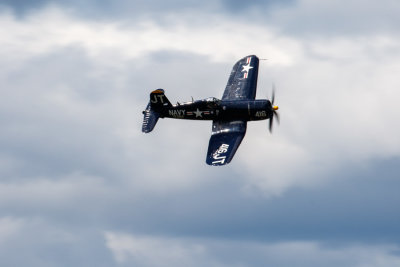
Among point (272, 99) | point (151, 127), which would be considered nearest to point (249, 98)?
point (272, 99)

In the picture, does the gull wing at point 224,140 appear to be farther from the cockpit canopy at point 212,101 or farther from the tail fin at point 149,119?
the tail fin at point 149,119

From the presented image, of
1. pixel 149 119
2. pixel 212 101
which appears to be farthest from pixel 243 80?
pixel 149 119

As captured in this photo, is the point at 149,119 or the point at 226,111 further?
the point at 149,119

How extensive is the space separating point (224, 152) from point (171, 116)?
9454 mm

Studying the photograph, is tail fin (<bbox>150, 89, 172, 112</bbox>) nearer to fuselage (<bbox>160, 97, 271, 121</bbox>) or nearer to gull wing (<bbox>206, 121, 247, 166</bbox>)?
fuselage (<bbox>160, 97, 271, 121</bbox>)

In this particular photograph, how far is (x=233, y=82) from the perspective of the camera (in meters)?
90.6

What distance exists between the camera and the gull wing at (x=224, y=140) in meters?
80.9

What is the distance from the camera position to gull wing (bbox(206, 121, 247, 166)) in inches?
3184

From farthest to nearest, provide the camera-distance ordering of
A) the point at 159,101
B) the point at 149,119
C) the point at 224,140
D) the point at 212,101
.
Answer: the point at 159,101, the point at 149,119, the point at 212,101, the point at 224,140

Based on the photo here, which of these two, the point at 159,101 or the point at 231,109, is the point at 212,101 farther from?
the point at 159,101

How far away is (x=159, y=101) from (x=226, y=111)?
610 cm

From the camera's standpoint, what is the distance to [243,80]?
90500 millimetres

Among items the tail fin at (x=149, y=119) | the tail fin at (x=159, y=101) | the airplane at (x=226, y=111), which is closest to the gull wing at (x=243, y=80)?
the airplane at (x=226, y=111)

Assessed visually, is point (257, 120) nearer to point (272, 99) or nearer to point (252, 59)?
point (272, 99)
